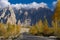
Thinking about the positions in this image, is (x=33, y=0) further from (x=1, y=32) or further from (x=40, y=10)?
(x=1, y=32)

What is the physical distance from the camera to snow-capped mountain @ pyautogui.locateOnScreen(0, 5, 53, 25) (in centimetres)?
648

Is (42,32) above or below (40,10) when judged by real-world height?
below

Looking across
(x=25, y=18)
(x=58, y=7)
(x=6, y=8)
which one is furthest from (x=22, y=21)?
(x=58, y=7)

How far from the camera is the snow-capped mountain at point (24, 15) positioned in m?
6.48

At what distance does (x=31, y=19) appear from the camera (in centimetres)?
652

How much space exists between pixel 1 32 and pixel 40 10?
125cm

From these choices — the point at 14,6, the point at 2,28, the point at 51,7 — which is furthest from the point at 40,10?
the point at 2,28

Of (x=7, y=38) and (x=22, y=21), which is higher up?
(x=22, y=21)

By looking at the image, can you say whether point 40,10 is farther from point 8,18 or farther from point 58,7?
point 8,18

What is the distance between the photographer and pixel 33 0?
255 inches

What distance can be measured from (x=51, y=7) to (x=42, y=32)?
2.44 feet

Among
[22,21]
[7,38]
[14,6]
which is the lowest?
[7,38]

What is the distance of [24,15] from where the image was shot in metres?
6.56

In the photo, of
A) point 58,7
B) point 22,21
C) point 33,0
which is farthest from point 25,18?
point 58,7
